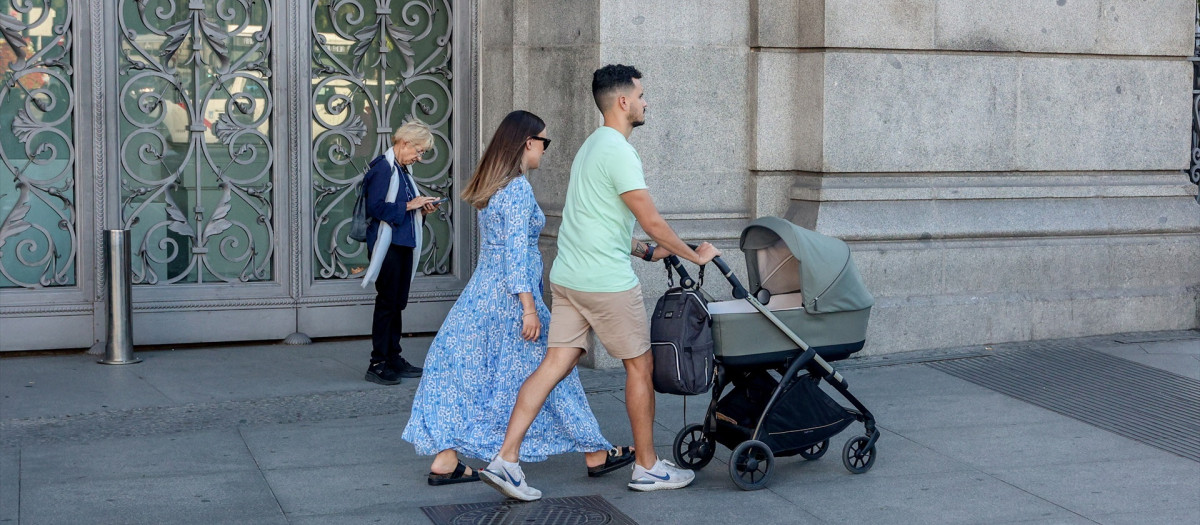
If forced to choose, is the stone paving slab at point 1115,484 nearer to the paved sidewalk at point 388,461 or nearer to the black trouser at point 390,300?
the paved sidewalk at point 388,461

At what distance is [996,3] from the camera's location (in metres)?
9.31

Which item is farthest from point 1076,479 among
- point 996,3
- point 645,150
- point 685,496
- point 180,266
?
point 180,266

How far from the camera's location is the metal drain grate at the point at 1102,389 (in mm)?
7117

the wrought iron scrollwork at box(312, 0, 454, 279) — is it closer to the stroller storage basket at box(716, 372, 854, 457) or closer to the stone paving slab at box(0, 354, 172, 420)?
the stone paving slab at box(0, 354, 172, 420)

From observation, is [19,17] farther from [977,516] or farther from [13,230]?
[977,516]

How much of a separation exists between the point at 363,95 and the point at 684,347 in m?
4.68

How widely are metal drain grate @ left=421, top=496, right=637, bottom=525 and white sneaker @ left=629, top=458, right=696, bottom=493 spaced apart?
19cm

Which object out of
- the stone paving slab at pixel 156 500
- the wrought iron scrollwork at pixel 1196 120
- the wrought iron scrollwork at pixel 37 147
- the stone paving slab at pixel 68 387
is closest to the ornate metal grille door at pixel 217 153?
the wrought iron scrollwork at pixel 37 147

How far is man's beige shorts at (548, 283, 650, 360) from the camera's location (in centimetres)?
555

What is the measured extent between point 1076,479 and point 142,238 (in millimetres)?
6195

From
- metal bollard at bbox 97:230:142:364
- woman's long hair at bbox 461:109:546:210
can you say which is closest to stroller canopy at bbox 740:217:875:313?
woman's long hair at bbox 461:109:546:210

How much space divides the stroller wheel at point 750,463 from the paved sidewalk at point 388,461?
0.17 feet

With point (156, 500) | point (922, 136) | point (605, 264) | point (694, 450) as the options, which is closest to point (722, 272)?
point (605, 264)

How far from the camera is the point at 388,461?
20.8 feet
